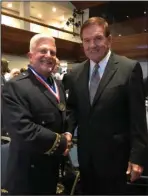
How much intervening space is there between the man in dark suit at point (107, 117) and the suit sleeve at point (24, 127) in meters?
0.19

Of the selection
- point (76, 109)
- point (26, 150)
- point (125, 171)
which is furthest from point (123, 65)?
point (26, 150)

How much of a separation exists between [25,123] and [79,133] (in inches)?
13.9

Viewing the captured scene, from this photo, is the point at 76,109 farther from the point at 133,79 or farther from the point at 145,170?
the point at 145,170

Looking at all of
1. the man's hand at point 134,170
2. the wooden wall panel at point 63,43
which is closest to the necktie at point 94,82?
the man's hand at point 134,170

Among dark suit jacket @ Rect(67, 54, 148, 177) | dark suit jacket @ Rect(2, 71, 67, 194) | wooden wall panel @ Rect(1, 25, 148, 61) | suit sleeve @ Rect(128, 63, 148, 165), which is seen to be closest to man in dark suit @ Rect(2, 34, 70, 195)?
dark suit jacket @ Rect(2, 71, 67, 194)

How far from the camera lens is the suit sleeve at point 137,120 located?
136 cm

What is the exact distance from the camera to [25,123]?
131 centimetres

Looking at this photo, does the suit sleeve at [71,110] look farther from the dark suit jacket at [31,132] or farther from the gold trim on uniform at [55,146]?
the gold trim on uniform at [55,146]

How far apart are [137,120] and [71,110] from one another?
1.30 feet

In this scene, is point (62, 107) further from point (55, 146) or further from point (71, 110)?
point (55, 146)

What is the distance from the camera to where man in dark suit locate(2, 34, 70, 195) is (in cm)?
132

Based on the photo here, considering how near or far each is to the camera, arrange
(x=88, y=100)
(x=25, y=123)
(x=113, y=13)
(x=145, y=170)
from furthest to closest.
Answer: (x=113, y=13) → (x=145, y=170) → (x=88, y=100) → (x=25, y=123)

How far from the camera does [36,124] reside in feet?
4.45

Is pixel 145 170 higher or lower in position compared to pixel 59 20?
lower
